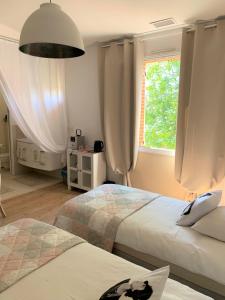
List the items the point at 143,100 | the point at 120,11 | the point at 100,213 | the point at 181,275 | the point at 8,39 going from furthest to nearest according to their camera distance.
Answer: the point at 143,100 < the point at 8,39 < the point at 120,11 < the point at 100,213 < the point at 181,275

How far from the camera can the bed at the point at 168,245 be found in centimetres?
158

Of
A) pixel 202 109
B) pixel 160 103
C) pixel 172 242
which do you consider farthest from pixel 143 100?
pixel 172 242

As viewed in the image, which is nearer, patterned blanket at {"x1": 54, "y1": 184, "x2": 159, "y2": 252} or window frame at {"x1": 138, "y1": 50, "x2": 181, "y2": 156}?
patterned blanket at {"x1": 54, "y1": 184, "x2": 159, "y2": 252}

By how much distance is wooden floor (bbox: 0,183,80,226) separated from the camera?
3.22 m

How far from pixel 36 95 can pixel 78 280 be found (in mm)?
2938

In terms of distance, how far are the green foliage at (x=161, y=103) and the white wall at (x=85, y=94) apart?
0.88 m

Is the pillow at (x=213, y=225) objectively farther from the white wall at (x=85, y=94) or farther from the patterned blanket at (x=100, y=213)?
the white wall at (x=85, y=94)

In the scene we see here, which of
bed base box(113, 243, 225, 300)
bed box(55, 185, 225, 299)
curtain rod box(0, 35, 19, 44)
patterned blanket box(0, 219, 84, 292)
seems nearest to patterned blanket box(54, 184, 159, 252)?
bed box(55, 185, 225, 299)

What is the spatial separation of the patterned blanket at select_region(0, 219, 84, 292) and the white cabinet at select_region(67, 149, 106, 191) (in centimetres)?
204

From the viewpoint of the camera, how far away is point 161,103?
11.4ft

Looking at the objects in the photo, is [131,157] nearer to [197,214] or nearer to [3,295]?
[197,214]

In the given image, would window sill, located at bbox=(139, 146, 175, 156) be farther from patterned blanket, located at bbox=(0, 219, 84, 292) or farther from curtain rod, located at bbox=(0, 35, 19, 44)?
curtain rod, located at bbox=(0, 35, 19, 44)

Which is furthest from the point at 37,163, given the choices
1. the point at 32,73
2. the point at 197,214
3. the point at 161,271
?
the point at 161,271

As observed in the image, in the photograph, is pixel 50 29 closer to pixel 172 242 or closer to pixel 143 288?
pixel 143 288
